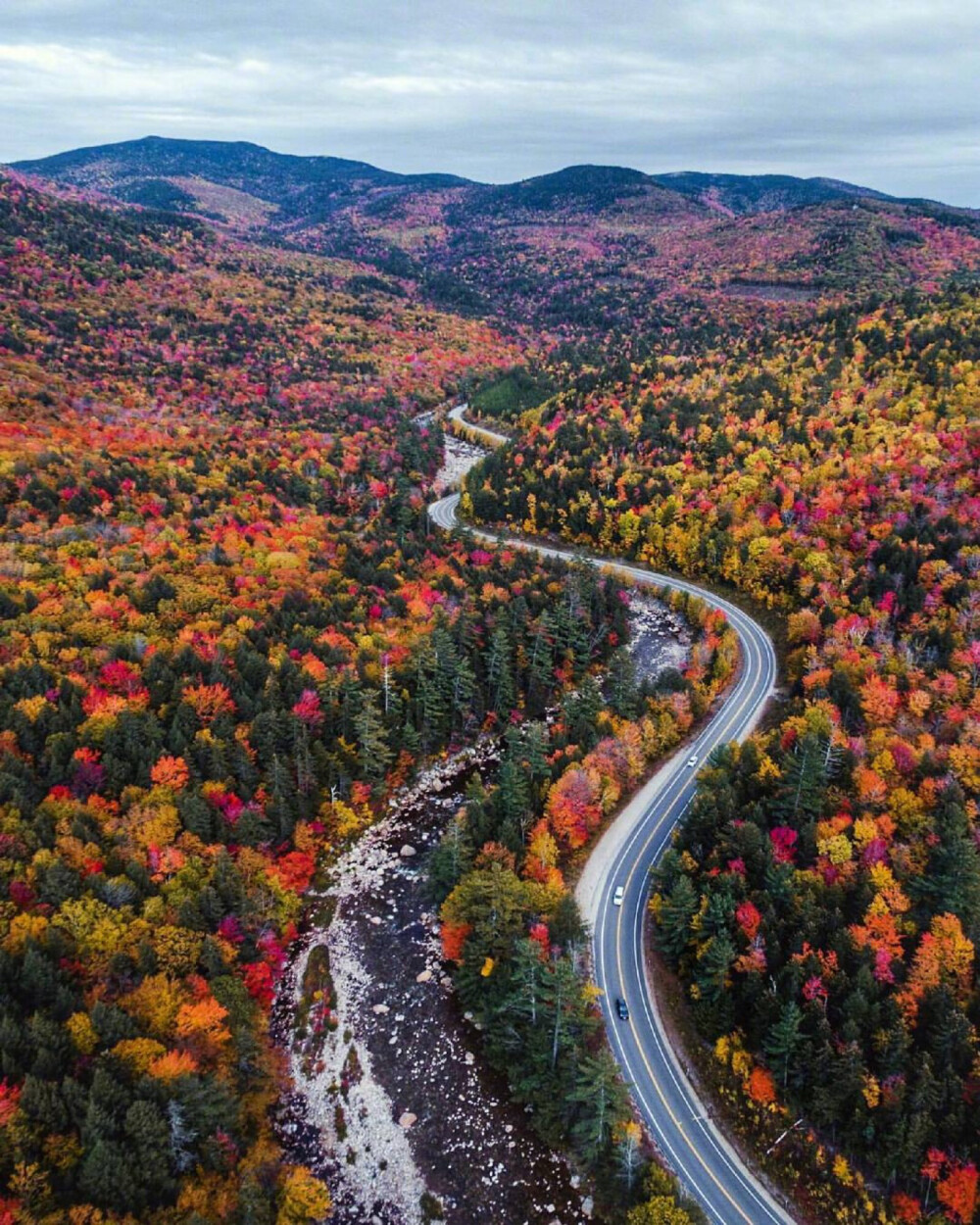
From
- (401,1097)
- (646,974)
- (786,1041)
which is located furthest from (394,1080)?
(786,1041)

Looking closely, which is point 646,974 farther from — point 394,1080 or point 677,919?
point 394,1080

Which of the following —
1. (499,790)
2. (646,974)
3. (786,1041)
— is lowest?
(646,974)

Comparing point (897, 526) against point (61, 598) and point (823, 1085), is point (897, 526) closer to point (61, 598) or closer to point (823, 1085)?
point (823, 1085)

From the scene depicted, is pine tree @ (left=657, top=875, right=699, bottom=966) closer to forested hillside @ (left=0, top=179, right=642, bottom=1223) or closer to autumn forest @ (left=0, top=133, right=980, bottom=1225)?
autumn forest @ (left=0, top=133, right=980, bottom=1225)

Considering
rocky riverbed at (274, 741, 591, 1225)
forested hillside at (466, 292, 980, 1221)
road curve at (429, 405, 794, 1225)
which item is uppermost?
forested hillside at (466, 292, 980, 1221)

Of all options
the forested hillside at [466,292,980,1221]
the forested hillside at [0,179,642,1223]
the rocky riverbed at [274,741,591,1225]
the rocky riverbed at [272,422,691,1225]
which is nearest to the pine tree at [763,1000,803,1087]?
the forested hillside at [466,292,980,1221]

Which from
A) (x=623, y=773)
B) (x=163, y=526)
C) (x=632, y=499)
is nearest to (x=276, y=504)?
(x=163, y=526)
